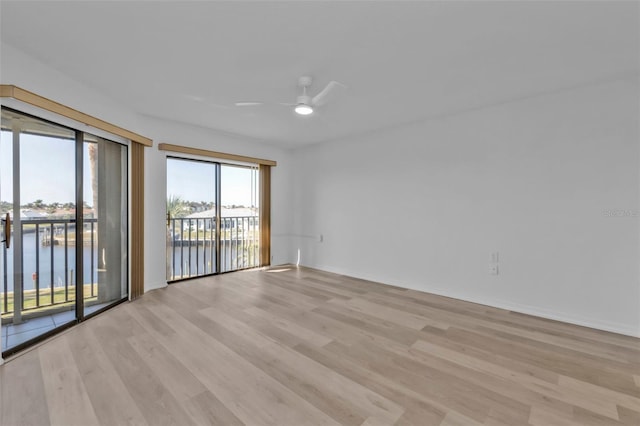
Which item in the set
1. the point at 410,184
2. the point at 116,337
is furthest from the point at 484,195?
the point at 116,337

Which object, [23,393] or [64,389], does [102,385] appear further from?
[23,393]

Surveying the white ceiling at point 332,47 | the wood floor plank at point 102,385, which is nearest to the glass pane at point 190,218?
the white ceiling at point 332,47

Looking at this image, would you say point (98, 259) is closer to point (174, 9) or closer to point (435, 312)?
point (174, 9)

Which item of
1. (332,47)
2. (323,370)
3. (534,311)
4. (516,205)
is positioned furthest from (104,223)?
(534,311)

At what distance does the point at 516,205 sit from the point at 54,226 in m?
5.05

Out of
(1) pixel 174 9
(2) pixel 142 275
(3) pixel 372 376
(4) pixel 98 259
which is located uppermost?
(1) pixel 174 9

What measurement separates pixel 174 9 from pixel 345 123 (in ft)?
8.78

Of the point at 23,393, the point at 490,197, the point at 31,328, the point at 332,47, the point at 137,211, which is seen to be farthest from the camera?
the point at 137,211

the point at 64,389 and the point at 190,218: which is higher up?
the point at 190,218

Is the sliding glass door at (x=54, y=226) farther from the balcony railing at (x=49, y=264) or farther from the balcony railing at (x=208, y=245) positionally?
the balcony railing at (x=208, y=245)

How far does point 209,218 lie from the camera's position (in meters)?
4.80

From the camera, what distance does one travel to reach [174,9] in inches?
69.7

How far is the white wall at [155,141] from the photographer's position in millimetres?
2322

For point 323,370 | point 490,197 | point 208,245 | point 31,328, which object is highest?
point 490,197
